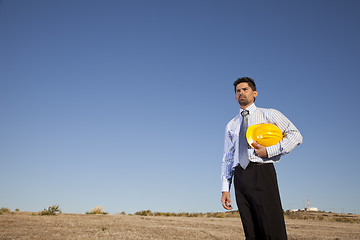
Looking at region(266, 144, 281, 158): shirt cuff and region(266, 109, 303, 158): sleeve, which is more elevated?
region(266, 109, 303, 158): sleeve

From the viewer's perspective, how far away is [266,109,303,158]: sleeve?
2.91m

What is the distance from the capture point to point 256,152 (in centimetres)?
295

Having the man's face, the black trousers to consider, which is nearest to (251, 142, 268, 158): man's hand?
the black trousers

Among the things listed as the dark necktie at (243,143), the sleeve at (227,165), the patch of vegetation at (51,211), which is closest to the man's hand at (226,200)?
the sleeve at (227,165)

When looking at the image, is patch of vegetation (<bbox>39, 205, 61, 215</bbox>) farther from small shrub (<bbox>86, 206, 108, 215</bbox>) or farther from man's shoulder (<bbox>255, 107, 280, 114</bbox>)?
man's shoulder (<bbox>255, 107, 280, 114</bbox>)

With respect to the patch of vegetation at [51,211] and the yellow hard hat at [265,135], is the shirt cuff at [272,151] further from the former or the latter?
the patch of vegetation at [51,211]

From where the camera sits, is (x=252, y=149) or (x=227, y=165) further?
(x=227, y=165)

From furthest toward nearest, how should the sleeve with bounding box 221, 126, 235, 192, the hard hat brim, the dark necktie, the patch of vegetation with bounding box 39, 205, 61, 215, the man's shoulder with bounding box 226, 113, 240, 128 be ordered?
the patch of vegetation with bounding box 39, 205, 61, 215
the man's shoulder with bounding box 226, 113, 240, 128
the sleeve with bounding box 221, 126, 235, 192
the dark necktie
the hard hat brim

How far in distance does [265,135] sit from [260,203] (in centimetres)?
69

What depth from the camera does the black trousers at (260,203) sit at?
9.34 feet

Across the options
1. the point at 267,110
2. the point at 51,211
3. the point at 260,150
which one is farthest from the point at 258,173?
the point at 51,211

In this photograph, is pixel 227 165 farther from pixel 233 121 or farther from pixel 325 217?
pixel 325 217

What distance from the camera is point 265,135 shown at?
293 cm

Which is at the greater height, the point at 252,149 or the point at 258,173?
the point at 252,149
